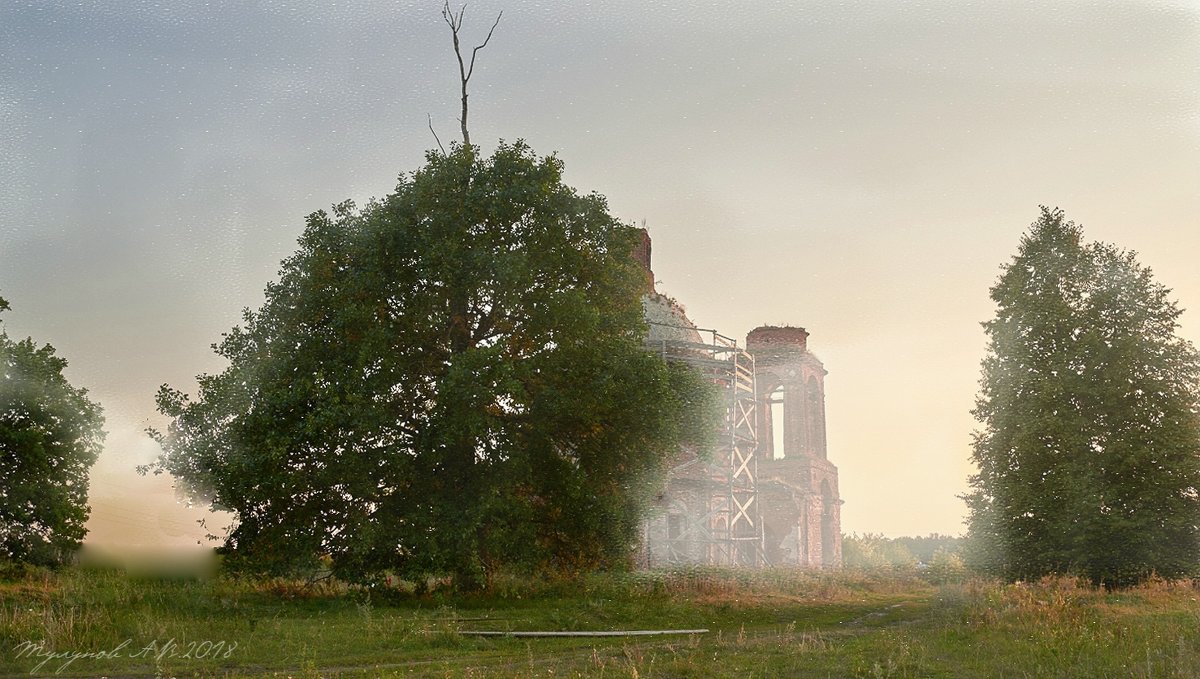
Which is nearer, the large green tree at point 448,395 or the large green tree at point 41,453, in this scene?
the large green tree at point 448,395

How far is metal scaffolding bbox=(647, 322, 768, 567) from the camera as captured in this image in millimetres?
35281

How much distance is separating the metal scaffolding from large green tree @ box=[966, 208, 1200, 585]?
914 centimetres

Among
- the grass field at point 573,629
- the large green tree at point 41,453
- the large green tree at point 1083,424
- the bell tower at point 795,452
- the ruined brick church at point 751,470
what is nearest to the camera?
the grass field at point 573,629

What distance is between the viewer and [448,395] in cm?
2212

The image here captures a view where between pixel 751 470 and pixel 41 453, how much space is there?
25092mm

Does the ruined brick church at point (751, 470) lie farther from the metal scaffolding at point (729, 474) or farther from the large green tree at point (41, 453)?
the large green tree at point (41, 453)

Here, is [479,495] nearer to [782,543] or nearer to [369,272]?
[369,272]

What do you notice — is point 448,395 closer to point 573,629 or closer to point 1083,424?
point 573,629

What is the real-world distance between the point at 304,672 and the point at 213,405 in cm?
1450

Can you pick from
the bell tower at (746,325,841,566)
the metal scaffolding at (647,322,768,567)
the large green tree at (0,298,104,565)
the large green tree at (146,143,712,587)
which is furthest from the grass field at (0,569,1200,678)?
the bell tower at (746,325,841,566)

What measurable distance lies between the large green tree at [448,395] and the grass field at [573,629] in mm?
1503

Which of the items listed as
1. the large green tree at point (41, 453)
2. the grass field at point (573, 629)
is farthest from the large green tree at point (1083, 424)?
the large green tree at point (41, 453)

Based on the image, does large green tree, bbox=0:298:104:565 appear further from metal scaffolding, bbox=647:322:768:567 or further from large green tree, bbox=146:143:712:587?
metal scaffolding, bbox=647:322:768:567

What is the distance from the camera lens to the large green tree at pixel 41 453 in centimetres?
2820
